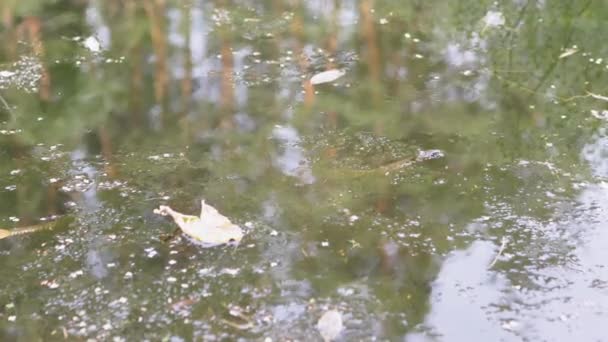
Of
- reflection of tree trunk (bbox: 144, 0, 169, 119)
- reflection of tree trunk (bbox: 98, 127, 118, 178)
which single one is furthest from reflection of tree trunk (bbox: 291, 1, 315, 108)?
reflection of tree trunk (bbox: 98, 127, 118, 178)

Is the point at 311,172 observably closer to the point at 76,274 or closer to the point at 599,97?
the point at 76,274

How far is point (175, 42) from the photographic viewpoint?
364cm

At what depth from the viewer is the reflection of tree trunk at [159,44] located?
3.12 meters

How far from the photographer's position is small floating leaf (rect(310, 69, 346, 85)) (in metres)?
3.19

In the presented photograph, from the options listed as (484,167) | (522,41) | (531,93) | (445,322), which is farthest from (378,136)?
(522,41)

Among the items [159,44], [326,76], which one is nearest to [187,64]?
[159,44]

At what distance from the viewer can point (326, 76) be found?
321 centimetres

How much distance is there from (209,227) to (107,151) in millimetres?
737

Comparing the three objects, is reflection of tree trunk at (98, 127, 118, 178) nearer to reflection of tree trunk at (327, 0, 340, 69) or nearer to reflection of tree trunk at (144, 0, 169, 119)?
reflection of tree trunk at (144, 0, 169, 119)

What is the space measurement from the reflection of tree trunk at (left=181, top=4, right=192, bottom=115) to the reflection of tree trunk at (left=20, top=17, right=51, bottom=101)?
614 millimetres

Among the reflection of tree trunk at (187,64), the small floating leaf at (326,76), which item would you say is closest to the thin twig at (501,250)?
the small floating leaf at (326,76)

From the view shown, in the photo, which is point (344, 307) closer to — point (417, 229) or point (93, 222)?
point (417, 229)

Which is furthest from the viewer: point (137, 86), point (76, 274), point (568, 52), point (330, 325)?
point (568, 52)

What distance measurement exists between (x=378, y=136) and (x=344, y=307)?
1000 millimetres
